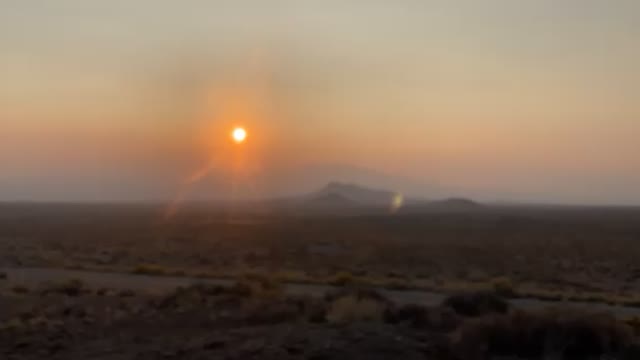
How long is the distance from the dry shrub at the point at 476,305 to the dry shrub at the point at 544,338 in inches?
208

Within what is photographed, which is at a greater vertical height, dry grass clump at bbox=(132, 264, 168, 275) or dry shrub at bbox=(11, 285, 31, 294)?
dry grass clump at bbox=(132, 264, 168, 275)

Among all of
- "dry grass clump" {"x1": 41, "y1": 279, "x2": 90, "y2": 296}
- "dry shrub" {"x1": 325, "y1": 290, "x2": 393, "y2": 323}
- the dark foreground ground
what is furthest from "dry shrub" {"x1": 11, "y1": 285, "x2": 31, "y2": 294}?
"dry shrub" {"x1": 325, "y1": 290, "x2": 393, "y2": 323}

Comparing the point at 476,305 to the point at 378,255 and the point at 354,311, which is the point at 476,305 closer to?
the point at 354,311

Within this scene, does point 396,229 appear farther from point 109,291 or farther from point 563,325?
point 563,325

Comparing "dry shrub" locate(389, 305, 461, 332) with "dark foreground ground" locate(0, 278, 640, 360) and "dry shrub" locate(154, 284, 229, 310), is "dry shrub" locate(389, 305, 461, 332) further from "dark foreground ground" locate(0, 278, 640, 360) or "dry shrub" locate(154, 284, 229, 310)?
"dry shrub" locate(154, 284, 229, 310)

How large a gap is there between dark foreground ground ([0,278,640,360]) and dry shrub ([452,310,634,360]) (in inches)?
0.8

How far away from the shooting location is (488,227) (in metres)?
132

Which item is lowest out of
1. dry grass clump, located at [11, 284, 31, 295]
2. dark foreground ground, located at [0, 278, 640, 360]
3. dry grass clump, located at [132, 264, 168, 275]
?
dark foreground ground, located at [0, 278, 640, 360]

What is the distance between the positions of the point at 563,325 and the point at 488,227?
113411mm

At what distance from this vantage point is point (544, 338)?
19.4 meters

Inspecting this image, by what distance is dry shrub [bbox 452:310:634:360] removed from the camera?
18.9m

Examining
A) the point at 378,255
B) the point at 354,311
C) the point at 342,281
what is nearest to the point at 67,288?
the point at 342,281

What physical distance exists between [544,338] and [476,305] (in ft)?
21.3

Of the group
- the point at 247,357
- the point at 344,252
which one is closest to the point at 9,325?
the point at 247,357
